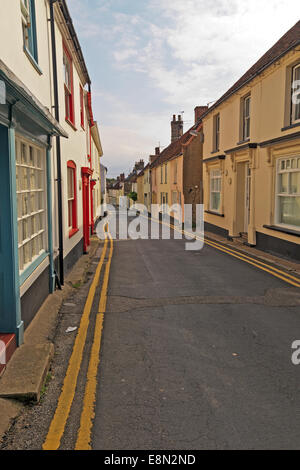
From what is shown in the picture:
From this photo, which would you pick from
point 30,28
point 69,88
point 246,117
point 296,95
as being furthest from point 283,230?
point 30,28

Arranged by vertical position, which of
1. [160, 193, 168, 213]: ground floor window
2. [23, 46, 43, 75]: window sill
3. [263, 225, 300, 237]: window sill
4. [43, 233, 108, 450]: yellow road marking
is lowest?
[43, 233, 108, 450]: yellow road marking

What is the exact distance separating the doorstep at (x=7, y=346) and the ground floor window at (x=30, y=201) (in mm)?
1277

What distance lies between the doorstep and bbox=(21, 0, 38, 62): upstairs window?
17.3 ft

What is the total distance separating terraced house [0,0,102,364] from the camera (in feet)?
15.5

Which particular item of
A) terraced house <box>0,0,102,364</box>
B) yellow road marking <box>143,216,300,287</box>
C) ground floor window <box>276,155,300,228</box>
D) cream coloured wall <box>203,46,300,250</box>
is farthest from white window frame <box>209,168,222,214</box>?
terraced house <box>0,0,102,364</box>

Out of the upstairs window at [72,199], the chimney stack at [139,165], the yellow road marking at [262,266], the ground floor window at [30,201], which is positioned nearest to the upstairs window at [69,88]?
the upstairs window at [72,199]

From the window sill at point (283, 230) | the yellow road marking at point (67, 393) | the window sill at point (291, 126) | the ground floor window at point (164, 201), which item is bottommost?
the yellow road marking at point (67, 393)

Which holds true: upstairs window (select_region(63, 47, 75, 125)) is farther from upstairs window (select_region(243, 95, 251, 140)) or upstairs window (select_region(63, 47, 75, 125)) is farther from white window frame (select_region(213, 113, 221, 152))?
white window frame (select_region(213, 113, 221, 152))

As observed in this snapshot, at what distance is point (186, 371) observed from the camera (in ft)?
15.3

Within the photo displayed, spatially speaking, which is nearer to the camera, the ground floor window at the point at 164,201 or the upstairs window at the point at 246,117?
the upstairs window at the point at 246,117

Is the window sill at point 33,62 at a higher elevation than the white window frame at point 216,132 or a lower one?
lower

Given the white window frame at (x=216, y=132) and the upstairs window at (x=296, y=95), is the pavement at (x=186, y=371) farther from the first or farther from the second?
the white window frame at (x=216, y=132)

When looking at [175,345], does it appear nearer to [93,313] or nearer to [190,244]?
[93,313]

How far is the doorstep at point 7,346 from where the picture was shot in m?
4.37
